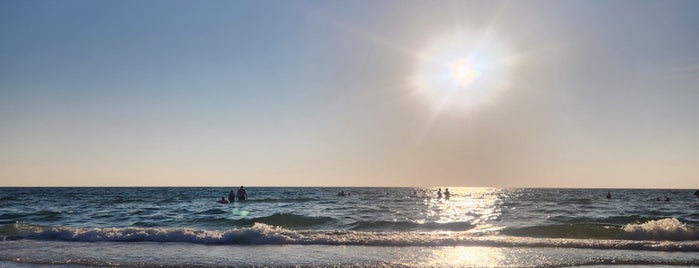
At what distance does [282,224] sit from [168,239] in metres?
10.4

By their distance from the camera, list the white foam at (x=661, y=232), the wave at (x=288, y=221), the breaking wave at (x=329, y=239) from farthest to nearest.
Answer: the wave at (x=288, y=221) → the white foam at (x=661, y=232) → the breaking wave at (x=329, y=239)

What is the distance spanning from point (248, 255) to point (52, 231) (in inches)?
439

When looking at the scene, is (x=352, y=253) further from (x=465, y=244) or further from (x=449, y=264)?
(x=465, y=244)

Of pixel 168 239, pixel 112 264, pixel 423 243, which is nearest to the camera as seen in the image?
pixel 112 264

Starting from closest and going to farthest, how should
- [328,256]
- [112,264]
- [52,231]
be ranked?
1. [112,264]
2. [328,256]
3. [52,231]

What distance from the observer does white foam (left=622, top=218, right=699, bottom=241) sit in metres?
21.0

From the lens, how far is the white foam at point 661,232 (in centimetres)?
2095

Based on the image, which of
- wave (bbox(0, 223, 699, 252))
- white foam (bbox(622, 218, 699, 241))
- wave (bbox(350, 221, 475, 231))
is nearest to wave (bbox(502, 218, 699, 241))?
white foam (bbox(622, 218, 699, 241))

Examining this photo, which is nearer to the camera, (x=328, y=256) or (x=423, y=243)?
(x=328, y=256)

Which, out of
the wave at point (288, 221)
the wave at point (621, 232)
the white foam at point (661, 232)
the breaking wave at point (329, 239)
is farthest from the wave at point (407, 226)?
the white foam at point (661, 232)

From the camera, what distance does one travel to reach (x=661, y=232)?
70.3 feet

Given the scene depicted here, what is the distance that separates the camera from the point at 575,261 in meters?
14.4

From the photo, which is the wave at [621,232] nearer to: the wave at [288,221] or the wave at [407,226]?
the wave at [407,226]

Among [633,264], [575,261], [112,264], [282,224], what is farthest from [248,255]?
[282,224]
